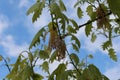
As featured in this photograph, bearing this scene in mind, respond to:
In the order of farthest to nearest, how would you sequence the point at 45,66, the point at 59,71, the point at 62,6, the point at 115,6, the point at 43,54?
1. the point at 45,66
2. the point at 43,54
3. the point at 62,6
4. the point at 59,71
5. the point at 115,6

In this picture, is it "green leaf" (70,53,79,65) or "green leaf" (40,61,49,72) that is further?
"green leaf" (40,61,49,72)

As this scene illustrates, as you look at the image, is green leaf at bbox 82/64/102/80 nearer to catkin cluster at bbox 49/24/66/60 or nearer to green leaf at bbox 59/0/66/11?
catkin cluster at bbox 49/24/66/60

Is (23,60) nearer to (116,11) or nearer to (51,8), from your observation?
(51,8)

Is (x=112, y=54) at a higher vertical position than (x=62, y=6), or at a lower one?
higher

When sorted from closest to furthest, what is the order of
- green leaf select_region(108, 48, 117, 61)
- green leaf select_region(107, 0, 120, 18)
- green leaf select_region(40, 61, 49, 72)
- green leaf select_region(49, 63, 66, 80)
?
1. green leaf select_region(107, 0, 120, 18)
2. green leaf select_region(49, 63, 66, 80)
3. green leaf select_region(40, 61, 49, 72)
4. green leaf select_region(108, 48, 117, 61)

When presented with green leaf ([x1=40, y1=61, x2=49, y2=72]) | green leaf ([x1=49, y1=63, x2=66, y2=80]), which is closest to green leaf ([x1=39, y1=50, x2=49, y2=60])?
green leaf ([x1=49, y1=63, x2=66, y2=80])

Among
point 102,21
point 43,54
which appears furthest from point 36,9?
point 102,21

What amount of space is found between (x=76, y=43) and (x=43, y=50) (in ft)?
1.22

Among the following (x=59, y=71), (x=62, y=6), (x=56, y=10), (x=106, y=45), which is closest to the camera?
(x=56, y=10)

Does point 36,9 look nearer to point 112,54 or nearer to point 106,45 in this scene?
point 106,45

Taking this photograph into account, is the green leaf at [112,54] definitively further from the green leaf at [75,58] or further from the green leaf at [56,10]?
the green leaf at [56,10]

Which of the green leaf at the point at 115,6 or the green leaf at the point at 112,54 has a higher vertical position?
the green leaf at the point at 112,54

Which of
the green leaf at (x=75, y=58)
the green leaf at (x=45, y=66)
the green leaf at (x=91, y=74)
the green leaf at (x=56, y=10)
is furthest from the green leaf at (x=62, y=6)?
the green leaf at (x=45, y=66)

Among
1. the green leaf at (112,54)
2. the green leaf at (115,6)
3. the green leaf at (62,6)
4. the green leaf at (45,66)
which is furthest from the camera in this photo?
the green leaf at (112,54)
